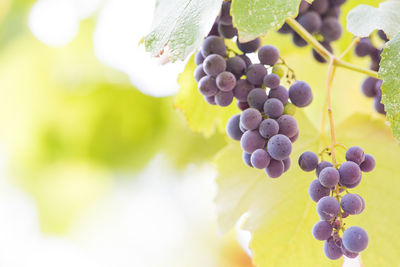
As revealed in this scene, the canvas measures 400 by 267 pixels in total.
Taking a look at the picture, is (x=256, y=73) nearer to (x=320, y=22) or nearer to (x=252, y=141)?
(x=252, y=141)

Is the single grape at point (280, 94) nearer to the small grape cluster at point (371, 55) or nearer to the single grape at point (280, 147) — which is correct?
the single grape at point (280, 147)

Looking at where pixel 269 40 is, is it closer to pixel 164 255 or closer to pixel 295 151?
pixel 295 151

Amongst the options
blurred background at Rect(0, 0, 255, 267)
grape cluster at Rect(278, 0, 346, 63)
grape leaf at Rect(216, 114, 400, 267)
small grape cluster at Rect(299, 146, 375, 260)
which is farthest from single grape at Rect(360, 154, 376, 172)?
blurred background at Rect(0, 0, 255, 267)

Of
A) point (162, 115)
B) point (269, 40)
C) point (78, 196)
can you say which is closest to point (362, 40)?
point (269, 40)

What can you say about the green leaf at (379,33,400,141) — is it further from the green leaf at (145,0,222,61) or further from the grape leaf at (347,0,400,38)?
the green leaf at (145,0,222,61)

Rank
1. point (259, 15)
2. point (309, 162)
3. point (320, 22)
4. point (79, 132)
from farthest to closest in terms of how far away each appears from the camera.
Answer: point (79, 132) < point (320, 22) < point (309, 162) < point (259, 15)

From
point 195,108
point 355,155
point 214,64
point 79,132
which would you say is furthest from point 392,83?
point 79,132

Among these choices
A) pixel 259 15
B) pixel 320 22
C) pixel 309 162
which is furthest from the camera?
pixel 320 22
